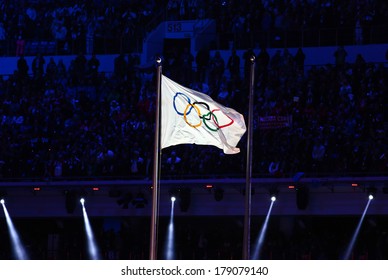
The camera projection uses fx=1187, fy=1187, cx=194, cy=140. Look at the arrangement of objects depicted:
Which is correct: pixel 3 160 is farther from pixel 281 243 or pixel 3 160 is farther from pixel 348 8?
pixel 348 8

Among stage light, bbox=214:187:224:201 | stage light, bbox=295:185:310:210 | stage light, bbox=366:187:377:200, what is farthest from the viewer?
stage light, bbox=214:187:224:201

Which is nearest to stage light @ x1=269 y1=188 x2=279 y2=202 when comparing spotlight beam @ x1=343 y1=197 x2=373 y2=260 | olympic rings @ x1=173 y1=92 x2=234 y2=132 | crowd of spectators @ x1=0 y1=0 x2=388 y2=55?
spotlight beam @ x1=343 y1=197 x2=373 y2=260

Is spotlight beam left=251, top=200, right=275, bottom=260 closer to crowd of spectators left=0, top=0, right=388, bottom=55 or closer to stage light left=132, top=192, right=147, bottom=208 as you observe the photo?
stage light left=132, top=192, right=147, bottom=208

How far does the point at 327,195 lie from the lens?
36.2 metres

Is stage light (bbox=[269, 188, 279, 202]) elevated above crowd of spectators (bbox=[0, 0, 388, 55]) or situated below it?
below

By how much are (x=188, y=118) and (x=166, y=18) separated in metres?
22.6

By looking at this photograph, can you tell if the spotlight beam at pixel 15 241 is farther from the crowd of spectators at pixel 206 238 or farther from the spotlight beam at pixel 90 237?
A: the spotlight beam at pixel 90 237

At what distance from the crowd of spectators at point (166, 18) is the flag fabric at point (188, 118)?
1906 cm

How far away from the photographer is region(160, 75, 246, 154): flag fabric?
73.4ft

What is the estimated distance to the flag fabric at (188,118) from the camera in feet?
73.4

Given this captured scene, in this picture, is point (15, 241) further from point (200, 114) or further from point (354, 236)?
point (200, 114)

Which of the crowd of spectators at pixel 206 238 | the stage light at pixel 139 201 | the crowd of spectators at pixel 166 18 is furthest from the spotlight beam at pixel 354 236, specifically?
the crowd of spectators at pixel 166 18

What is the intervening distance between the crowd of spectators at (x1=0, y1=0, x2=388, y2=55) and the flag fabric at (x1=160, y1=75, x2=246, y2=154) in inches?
751
